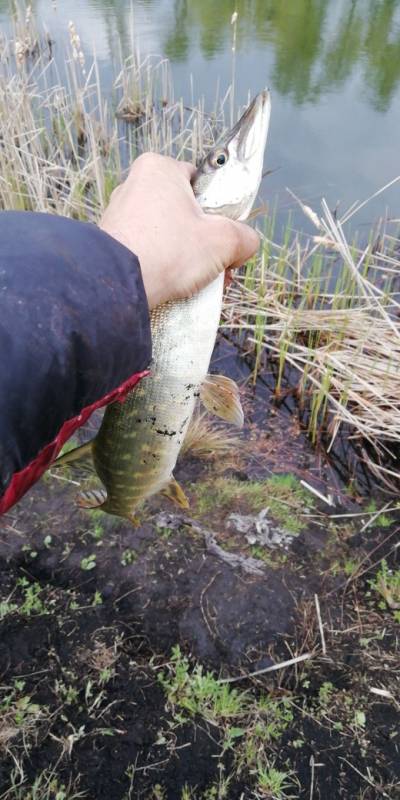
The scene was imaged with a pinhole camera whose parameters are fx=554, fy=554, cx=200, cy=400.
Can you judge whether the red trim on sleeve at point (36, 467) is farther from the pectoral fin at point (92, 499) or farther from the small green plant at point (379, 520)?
the small green plant at point (379, 520)

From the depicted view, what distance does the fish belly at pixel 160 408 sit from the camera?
1536mm

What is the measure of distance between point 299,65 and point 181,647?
9.86 meters

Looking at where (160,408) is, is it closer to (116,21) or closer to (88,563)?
(88,563)

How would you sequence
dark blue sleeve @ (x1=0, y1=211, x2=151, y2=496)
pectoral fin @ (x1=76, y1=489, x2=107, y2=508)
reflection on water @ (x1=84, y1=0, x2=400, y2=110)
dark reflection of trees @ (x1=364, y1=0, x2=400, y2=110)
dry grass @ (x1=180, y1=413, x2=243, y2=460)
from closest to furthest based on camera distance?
dark blue sleeve @ (x1=0, y1=211, x2=151, y2=496) < pectoral fin @ (x1=76, y1=489, x2=107, y2=508) < dry grass @ (x1=180, y1=413, x2=243, y2=460) < dark reflection of trees @ (x1=364, y1=0, x2=400, y2=110) < reflection on water @ (x1=84, y1=0, x2=400, y2=110)

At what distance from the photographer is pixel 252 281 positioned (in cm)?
411

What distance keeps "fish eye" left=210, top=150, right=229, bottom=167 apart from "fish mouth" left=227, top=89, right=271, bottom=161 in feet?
0.12

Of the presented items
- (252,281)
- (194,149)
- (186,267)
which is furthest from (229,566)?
(194,149)

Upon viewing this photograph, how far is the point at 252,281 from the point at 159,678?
113 inches

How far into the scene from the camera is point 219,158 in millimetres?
1638

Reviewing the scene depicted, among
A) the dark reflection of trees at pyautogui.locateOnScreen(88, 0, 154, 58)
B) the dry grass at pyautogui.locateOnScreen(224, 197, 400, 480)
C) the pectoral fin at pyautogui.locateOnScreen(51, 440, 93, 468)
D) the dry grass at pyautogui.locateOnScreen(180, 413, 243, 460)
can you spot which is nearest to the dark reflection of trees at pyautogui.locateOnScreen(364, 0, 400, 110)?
the dark reflection of trees at pyautogui.locateOnScreen(88, 0, 154, 58)

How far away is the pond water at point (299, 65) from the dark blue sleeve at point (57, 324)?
15.1 ft

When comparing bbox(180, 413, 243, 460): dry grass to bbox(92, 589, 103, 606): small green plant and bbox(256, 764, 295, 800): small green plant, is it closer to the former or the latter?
bbox(92, 589, 103, 606): small green plant

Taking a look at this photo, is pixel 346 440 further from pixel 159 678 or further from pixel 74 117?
pixel 74 117

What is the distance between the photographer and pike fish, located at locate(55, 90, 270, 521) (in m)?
1.55
